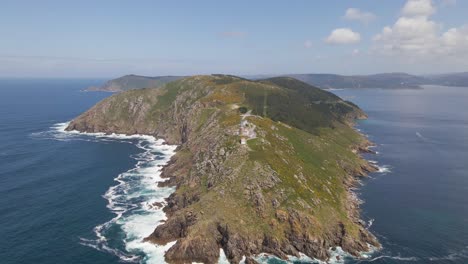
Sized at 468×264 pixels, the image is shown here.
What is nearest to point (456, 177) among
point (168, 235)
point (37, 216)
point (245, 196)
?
point (245, 196)

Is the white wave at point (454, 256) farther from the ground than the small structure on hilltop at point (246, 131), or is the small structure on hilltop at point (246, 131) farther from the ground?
the small structure on hilltop at point (246, 131)

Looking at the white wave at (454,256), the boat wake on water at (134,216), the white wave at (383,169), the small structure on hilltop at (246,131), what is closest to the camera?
the white wave at (454,256)

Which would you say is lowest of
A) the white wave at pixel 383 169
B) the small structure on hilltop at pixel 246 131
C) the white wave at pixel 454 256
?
the white wave at pixel 454 256

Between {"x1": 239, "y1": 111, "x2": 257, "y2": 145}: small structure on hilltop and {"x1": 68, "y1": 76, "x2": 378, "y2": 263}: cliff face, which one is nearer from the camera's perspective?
{"x1": 68, "y1": 76, "x2": 378, "y2": 263}: cliff face

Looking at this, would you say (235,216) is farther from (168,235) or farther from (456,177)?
(456,177)

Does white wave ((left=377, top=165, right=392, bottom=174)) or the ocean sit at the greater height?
white wave ((left=377, top=165, right=392, bottom=174))

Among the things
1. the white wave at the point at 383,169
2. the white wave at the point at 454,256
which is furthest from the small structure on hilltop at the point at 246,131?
the white wave at the point at 454,256

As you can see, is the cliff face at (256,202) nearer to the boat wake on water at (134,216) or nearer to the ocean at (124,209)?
the boat wake on water at (134,216)

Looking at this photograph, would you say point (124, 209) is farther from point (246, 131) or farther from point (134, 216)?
point (246, 131)

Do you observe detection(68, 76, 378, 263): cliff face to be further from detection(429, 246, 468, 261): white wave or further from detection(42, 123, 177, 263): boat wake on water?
detection(429, 246, 468, 261): white wave

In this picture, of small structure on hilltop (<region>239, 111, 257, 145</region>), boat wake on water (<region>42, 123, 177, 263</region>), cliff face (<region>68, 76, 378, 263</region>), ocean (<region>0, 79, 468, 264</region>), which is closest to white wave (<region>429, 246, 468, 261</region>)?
ocean (<region>0, 79, 468, 264</region>)

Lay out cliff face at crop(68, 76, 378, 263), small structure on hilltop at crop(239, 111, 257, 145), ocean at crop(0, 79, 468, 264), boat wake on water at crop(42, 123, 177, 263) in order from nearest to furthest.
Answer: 1. ocean at crop(0, 79, 468, 264)
2. boat wake on water at crop(42, 123, 177, 263)
3. cliff face at crop(68, 76, 378, 263)
4. small structure on hilltop at crop(239, 111, 257, 145)
